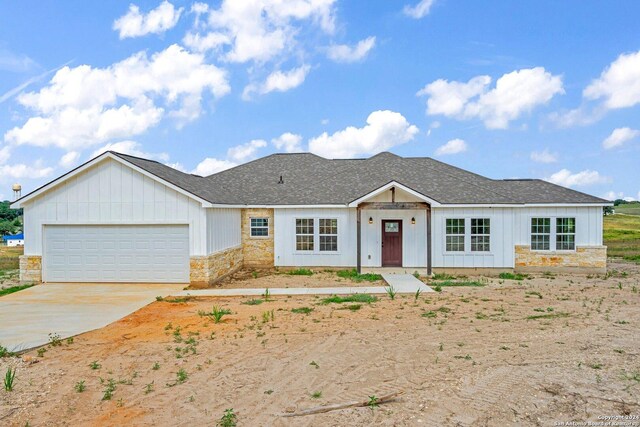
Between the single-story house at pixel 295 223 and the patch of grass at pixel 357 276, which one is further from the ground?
the single-story house at pixel 295 223

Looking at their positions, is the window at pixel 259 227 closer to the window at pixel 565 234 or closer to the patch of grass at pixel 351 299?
the patch of grass at pixel 351 299

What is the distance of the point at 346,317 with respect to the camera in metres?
11.2

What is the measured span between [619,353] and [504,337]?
1.94 meters

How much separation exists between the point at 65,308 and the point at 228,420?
9349mm

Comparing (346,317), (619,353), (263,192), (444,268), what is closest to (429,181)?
(444,268)

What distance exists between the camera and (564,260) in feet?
64.2

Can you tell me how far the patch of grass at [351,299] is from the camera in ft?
43.4

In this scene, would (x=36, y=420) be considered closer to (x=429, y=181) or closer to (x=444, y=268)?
(x=444, y=268)

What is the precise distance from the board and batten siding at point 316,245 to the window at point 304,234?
18cm

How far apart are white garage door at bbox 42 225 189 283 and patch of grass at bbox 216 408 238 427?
37.1 ft

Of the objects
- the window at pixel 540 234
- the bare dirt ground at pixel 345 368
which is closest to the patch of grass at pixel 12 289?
the bare dirt ground at pixel 345 368

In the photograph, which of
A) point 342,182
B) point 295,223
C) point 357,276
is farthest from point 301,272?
point 342,182

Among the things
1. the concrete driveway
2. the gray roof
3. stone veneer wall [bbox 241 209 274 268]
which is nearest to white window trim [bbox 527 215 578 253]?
the gray roof

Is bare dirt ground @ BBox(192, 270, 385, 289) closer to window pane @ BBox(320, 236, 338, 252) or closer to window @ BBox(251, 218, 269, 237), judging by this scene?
window pane @ BBox(320, 236, 338, 252)
